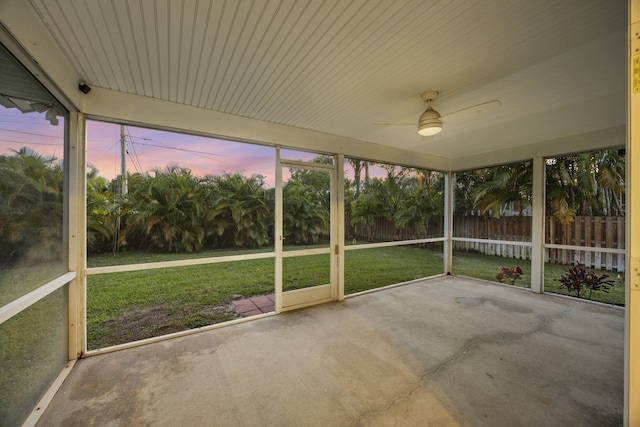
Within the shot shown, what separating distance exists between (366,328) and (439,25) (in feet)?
9.78

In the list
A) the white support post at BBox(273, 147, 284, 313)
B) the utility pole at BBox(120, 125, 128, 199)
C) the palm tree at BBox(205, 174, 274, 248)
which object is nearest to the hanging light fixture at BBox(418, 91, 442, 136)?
the white support post at BBox(273, 147, 284, 313)

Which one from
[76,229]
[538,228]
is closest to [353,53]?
[76,229]

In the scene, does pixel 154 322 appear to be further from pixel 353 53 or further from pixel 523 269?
pixel 523 269

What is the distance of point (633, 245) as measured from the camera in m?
0.96

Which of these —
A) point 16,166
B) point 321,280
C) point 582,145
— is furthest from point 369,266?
point 16,166

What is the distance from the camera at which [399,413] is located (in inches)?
68.7

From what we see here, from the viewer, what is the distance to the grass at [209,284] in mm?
3418

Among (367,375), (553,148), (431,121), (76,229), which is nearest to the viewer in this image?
(367,375)

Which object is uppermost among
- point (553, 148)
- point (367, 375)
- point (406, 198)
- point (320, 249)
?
point (553, 148)

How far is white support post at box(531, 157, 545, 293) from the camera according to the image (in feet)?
14.2

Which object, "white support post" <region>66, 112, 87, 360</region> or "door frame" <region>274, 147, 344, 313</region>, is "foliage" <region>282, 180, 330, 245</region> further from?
"white support post" <region>66, 112, 87, 360</region>

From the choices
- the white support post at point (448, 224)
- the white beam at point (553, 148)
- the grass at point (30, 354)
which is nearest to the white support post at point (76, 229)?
the grass at point (30, 354)

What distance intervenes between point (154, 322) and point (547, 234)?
7.05 metres

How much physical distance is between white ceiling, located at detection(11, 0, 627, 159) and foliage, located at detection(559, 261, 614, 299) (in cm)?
242
